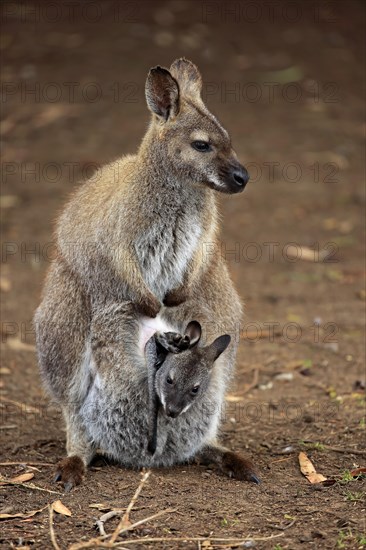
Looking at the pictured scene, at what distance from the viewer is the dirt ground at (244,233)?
4.82 m

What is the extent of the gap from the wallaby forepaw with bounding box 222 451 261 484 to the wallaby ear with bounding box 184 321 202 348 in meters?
0.73

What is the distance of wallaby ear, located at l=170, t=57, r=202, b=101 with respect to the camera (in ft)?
18.5

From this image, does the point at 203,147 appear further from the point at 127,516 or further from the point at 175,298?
the point at 127,516

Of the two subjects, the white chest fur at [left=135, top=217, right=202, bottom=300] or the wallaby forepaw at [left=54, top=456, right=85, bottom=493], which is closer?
the wallaby forepaw at [left=54, top=456, right=85, bottom=493]

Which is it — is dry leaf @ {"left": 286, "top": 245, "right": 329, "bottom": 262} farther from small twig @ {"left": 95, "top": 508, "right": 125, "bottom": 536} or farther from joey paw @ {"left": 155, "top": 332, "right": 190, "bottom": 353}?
small twig @ {"left": 95, "top": 508, "right": 125, "bottom": 536}

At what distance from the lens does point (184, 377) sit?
5.10 metres

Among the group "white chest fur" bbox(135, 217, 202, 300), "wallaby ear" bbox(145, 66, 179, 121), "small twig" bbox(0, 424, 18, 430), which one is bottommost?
"small twig" bbox(0, 424, 18, 430)

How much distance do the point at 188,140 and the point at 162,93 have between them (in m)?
0.34

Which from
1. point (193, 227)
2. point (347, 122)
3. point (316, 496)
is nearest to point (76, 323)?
point (193, 227)

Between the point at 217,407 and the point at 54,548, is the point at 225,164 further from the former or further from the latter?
the point at 54,548

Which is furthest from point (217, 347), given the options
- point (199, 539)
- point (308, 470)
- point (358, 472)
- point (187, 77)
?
point (187, 77)

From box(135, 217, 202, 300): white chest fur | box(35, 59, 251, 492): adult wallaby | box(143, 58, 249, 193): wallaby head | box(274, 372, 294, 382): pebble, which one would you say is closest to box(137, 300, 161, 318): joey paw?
box(35, 59, 251, 492): adult wallaby

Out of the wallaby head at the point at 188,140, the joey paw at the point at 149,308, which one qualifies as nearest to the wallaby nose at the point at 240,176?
the wallaby head at the point at 188,140

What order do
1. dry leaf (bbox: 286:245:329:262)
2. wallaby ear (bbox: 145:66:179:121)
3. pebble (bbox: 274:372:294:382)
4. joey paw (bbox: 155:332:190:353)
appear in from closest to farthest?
joey paw (bbox: 155:332:190:353) < wallaby ear (bbox: 145:66:179:121) < pebble (bbox: 274:372:294:382) < dry leaf (bbox: 286:245:329:262)
